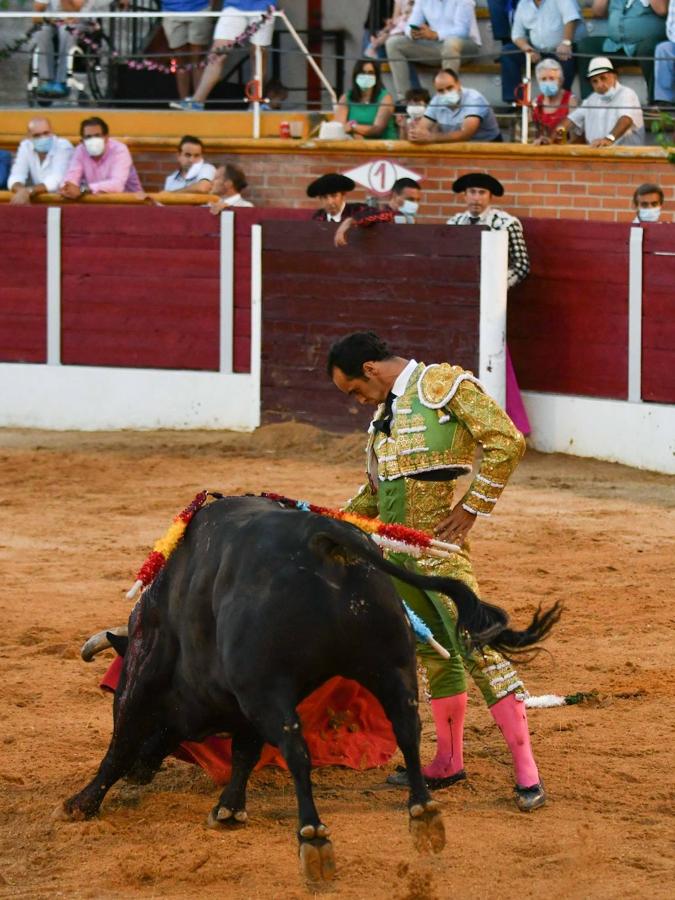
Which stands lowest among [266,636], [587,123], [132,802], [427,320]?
[132,802]

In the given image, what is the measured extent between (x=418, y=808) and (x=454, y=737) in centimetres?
82

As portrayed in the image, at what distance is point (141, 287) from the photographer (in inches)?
413

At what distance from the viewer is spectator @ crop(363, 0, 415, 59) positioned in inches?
451

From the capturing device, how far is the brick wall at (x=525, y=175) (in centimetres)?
1037

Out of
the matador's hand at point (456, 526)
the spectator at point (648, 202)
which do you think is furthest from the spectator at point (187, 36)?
the matador's hand at point (456, 526)

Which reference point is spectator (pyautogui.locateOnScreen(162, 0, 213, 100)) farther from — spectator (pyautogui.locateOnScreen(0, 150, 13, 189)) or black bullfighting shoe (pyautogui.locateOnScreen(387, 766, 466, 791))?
black bullfighting shoe (pyautogui.locateOnScreen(387, 766, 466, 791))

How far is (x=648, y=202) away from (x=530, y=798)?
5971 millimetres

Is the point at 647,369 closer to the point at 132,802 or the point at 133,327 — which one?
the point at 133,327

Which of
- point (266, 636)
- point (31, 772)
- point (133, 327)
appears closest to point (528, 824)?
point (266, 636)

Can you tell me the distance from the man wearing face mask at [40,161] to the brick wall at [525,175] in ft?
4.26

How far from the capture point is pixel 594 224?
912 centimetres

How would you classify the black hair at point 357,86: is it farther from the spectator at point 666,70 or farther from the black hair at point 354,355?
the black hair at point 354,355

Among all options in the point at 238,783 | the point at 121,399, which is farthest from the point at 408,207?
the point at 238,783

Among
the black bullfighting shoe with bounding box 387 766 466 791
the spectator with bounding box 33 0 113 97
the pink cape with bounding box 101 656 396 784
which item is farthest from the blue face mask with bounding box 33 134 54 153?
the black bullfighting shoe with bounding box 387 766 466 791
